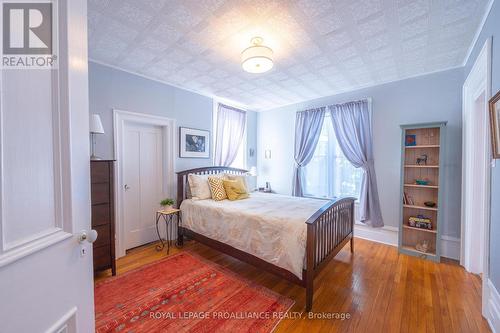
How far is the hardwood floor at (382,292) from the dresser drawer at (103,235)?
1.34 feet

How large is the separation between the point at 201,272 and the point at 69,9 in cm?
255

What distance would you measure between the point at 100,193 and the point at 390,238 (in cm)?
422

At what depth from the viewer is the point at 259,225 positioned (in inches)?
88.5

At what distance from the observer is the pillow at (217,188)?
126 inches

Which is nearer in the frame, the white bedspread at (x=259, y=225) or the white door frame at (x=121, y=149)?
the white bedspread at (x=259, y=225)

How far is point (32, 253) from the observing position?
59cm

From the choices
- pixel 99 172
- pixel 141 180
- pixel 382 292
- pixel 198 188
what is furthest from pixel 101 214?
pixel 382 292

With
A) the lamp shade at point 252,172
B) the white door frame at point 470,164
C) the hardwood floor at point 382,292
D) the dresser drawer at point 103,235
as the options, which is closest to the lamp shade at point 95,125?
the dresser drawer at point 103,235

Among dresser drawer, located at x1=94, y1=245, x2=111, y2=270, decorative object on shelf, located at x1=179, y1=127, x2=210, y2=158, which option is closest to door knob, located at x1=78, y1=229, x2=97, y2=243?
dresser drawer, located at x1=94, y1=245, x2=111, y2=270

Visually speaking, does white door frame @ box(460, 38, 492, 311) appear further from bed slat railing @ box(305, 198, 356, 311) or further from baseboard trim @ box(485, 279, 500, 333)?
bed slat railing @ box(305, 198, 356, 311)

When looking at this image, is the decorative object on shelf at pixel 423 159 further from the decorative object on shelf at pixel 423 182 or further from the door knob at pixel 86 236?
the door knob at pixel 86 236

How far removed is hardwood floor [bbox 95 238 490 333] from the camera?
169 centimetres

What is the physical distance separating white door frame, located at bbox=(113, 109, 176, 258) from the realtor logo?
244 cm

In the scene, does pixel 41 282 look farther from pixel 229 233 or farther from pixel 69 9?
pixel 229 233
